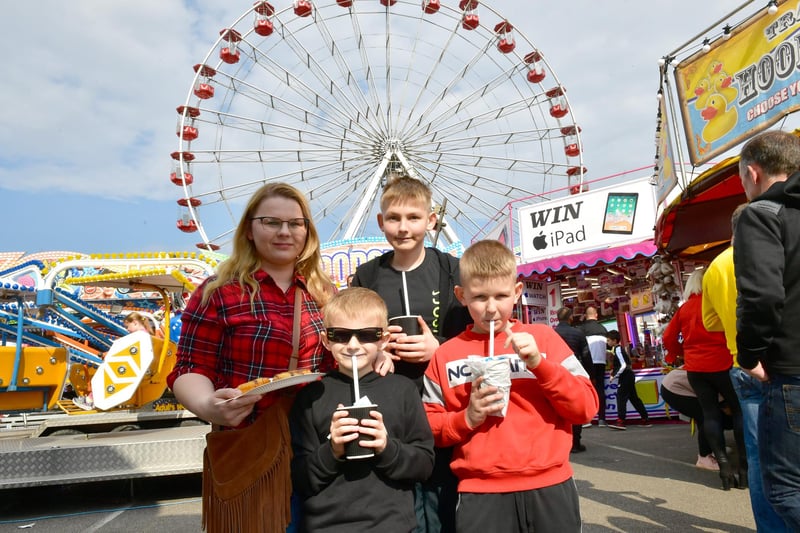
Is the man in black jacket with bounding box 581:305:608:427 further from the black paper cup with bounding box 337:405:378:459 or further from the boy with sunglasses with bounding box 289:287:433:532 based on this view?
the black paper cup with bounding box 337:405:378:459

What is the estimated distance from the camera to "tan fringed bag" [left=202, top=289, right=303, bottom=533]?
1398 mm

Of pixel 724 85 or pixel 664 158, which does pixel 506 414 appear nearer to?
pixel 724 85

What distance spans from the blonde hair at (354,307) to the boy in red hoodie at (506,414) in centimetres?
27

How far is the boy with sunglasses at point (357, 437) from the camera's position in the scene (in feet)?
4.57

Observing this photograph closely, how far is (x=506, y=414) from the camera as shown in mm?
1589

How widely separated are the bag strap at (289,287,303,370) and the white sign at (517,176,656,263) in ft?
28.6

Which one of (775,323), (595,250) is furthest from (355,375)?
(595,250)

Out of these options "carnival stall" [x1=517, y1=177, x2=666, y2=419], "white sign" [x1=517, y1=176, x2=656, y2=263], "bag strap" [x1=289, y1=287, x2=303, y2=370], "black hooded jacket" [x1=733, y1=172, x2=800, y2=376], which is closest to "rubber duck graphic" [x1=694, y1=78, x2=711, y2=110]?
"black hooded jacket" [x1=733, y1=172, x2=800, y2=376]

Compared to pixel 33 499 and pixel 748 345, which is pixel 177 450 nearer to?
pixel 33 499

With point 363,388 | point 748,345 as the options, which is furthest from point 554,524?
point 748,345

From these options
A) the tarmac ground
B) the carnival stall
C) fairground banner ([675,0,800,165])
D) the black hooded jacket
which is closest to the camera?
the black hooded jacket

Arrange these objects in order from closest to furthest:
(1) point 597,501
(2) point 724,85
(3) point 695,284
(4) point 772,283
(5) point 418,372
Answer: (4) point 772,283
(5) point 418,372
(1) point 597,501
(2) point 724,85
(3) point 695,284

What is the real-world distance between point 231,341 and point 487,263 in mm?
784

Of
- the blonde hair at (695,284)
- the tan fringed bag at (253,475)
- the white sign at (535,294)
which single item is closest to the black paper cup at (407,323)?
the tan fringed bag at (253,475)
